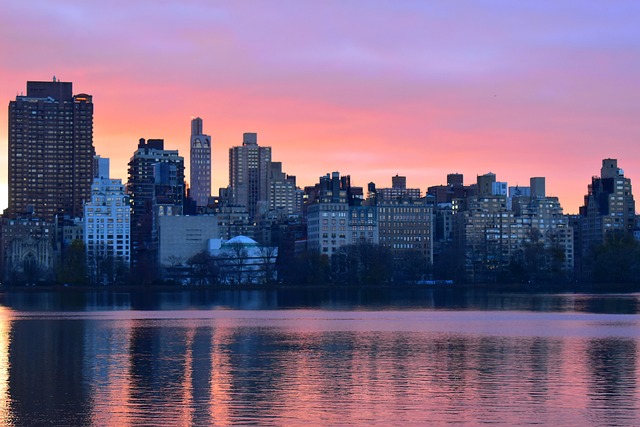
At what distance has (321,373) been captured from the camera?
59031mm

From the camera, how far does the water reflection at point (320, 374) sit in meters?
46.2

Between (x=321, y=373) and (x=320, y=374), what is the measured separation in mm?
409

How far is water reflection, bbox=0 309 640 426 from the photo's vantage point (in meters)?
46.2

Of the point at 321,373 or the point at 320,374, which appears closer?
the point at 320,374

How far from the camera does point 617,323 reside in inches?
3905

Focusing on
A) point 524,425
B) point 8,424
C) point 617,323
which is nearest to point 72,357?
point 8,424

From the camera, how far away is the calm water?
1818 inches

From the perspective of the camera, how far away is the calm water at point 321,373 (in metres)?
46.2

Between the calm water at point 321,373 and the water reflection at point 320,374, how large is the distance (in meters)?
0.08

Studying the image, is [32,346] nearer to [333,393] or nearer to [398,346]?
[398,346]

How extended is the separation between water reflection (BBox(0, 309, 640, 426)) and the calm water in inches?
3.3

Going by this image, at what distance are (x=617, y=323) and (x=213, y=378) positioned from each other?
51101 millimetres

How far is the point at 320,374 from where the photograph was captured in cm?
5862

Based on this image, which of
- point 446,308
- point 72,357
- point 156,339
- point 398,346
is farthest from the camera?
point 446,308
